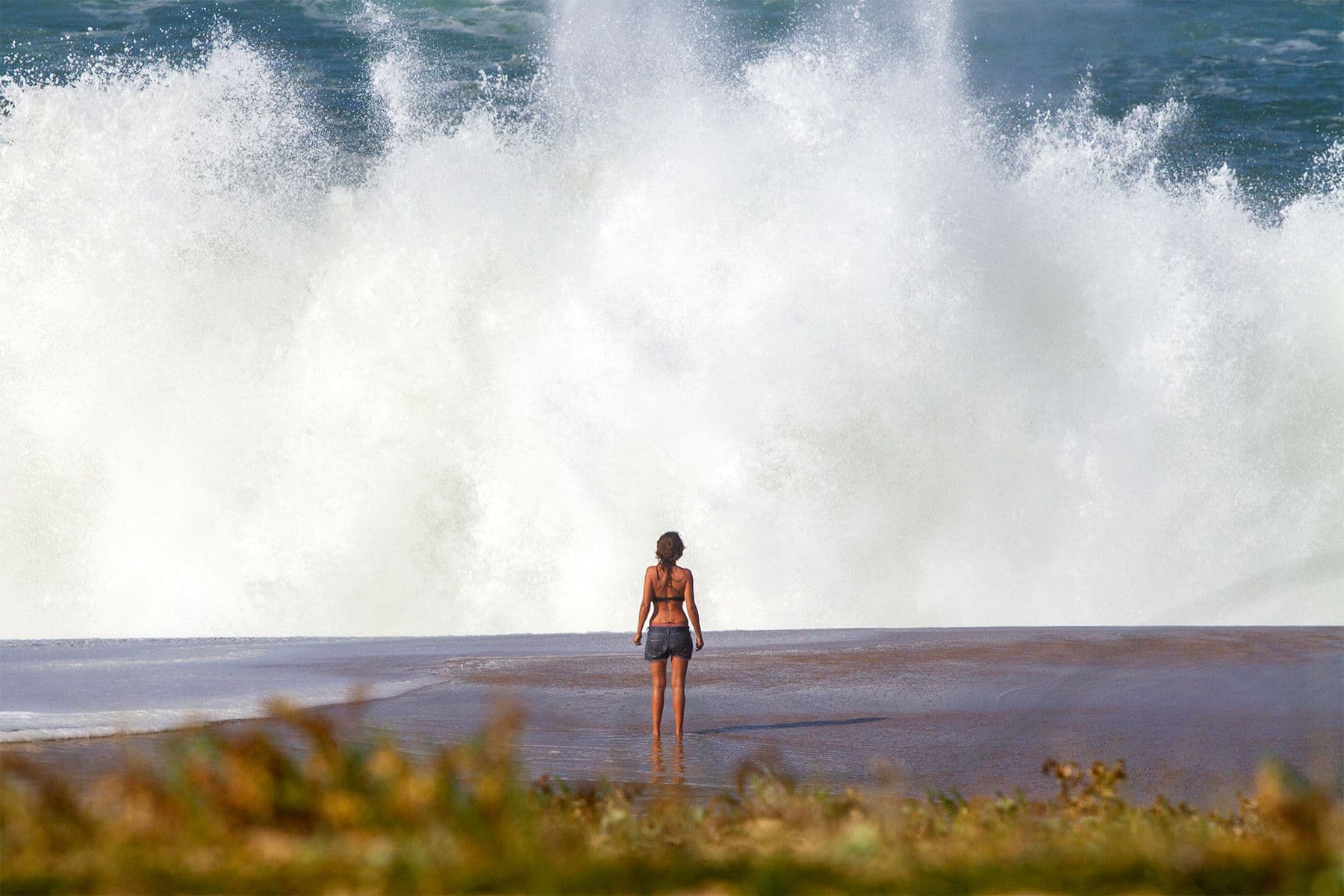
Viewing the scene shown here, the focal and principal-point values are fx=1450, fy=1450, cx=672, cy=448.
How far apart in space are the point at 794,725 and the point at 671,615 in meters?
1.58

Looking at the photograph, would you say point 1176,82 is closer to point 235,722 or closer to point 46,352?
point 46,352

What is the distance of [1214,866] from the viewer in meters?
3.78

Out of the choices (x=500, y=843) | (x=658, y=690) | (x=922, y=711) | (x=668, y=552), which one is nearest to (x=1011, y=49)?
(x=922, y=711)

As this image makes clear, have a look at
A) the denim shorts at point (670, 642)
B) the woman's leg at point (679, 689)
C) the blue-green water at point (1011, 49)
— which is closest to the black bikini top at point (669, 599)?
the denim shorts at point (670, 642)

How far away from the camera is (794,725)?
37.2ft

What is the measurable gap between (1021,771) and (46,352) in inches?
904

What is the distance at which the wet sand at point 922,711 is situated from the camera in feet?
29.5

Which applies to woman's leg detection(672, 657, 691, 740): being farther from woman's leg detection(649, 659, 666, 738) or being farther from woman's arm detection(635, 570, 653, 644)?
woman's arm detection(635, 570, 653, 644)

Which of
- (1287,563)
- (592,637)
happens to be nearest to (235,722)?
(592,637)

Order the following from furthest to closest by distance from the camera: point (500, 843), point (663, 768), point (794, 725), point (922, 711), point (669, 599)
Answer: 1. point (922, 711)
2. point (794, 725)
3. point (669, 599)
4. point (663, 768)
5. point (500, 843)

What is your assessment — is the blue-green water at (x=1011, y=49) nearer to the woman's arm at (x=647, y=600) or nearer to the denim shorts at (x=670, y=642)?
the woman's arm at (x=647, y=600)

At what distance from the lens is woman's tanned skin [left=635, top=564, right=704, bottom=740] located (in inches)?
410

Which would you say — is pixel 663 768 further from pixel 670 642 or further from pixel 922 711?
pixel 922 711

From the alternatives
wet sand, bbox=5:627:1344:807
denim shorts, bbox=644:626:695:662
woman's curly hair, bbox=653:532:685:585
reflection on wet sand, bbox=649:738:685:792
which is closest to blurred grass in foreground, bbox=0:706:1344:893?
wet sand, bbox=5:627:1344:807
